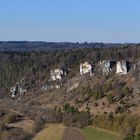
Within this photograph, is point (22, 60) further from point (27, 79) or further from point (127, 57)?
point (127, 57)

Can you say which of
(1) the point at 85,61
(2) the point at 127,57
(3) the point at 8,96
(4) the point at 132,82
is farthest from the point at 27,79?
(4) the point at 132,82

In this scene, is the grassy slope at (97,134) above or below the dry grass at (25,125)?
above

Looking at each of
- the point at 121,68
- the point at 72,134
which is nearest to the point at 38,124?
the point at 72,134

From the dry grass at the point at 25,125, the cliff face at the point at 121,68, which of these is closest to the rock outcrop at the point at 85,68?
the cliff face at the point at 121,68

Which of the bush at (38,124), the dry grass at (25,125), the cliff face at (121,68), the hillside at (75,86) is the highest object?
the cliff face at (121,68)

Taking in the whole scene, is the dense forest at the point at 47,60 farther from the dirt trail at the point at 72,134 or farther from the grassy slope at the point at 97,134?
the grassy slope at the point at 97,134

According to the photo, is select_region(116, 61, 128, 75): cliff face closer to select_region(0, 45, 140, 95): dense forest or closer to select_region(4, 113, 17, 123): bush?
select_region(0, 45, 140, 95): dense forest
